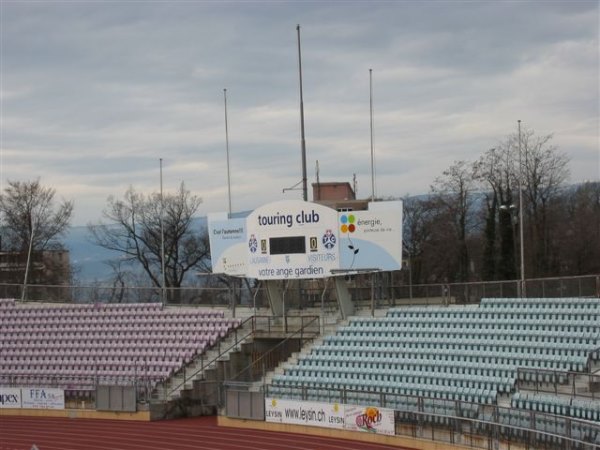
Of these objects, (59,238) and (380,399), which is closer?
(380,399)

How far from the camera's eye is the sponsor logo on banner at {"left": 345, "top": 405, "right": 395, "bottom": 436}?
25.0 meters

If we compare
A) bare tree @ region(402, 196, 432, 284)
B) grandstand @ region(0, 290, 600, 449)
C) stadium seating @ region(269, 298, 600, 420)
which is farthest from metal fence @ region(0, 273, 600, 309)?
bare tree @ region(402, 196, 432, 284)

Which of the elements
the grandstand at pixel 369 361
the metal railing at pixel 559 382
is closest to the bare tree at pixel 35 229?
the grandstand at pixel 369 361

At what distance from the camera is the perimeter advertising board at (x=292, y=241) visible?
30594mm

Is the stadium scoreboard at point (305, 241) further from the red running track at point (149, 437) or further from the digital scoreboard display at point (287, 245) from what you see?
the red running track at point (149, 437)

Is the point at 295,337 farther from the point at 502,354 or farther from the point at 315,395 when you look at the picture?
the point at 502,354

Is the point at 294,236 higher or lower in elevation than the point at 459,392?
higher

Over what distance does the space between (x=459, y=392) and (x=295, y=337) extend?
28.9 ft

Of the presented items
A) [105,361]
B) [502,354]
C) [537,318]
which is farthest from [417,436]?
[105,361]

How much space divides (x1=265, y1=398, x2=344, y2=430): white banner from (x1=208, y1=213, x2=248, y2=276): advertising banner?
216 inches

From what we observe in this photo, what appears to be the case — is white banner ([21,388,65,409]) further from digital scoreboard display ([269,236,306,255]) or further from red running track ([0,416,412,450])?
digital scoreboard display ([269,236,306,255])

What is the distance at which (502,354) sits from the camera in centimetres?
2625

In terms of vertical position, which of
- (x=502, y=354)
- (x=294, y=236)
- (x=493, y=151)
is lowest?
(x=502, y=354)

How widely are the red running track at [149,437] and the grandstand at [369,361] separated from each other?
1008 mm
